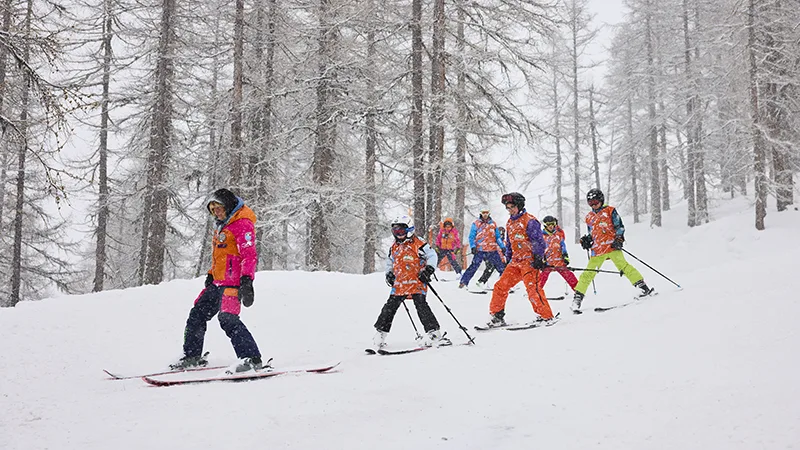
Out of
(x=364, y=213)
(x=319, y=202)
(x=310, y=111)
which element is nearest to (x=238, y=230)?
(x=319, y=202)

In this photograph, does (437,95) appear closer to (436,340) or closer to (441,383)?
(436,340)

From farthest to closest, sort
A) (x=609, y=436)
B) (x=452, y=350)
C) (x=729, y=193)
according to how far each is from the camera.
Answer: (x=729, y=193) < (x=452, y=350) < (x=609, y=436)

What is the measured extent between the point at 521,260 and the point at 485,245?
4262 millimetres

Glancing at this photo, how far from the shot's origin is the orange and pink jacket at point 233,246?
5.30 meters

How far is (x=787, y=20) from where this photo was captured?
19.2 m

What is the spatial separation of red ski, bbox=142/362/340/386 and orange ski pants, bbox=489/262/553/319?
3264mm

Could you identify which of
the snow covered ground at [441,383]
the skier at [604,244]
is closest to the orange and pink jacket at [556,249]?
the skier at [604,244]

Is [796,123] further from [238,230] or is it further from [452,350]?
[238,230]

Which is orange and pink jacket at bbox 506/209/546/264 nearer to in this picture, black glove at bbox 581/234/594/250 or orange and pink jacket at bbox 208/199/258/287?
black glove at bbox 581/234/594/250

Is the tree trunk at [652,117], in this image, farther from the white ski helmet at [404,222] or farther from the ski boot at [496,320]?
the white ski helmet at [404,222]

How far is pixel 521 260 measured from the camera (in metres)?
7.63

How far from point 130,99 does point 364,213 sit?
8568 mm

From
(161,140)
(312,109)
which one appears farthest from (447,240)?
(161,140)

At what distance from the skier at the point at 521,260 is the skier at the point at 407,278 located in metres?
1.48
